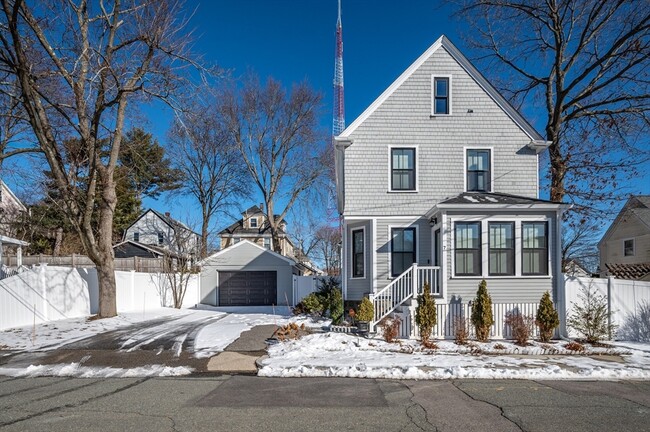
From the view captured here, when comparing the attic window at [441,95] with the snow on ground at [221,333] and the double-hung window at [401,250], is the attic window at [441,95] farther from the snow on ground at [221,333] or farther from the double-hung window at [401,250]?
the snow on ground at [221,333]

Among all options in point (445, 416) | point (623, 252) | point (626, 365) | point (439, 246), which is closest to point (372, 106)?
point (439, 246)

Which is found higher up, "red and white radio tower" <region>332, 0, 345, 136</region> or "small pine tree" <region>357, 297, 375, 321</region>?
"red and white radio tower" <region>332, 0, 345, 136</region>

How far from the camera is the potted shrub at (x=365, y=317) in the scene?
12.6 meters

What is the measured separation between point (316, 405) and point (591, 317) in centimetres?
926

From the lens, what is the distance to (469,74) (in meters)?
15.6

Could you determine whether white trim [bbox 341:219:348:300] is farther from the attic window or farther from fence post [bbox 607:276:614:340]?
fence post [bbox 607:276:614:340]

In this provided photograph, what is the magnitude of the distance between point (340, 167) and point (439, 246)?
522 centimetres

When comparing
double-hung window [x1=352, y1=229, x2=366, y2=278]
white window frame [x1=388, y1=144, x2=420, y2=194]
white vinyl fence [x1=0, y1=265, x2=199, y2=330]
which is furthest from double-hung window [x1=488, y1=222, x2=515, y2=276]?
white vinyl fence [x1=0, y1=265, x2=199, y2=330]

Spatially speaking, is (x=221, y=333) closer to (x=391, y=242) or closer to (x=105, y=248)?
(x=105, y=248)

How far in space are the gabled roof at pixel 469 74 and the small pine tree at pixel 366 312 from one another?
219 inches

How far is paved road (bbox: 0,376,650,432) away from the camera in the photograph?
224 inches

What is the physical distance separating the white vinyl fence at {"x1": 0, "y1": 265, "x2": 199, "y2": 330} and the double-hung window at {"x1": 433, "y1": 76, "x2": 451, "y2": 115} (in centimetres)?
1348

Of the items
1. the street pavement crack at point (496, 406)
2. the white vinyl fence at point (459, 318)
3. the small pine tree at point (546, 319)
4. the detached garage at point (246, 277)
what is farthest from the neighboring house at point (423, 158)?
the detached garage at point (246, 277)

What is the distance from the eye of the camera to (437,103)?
15688 mm
